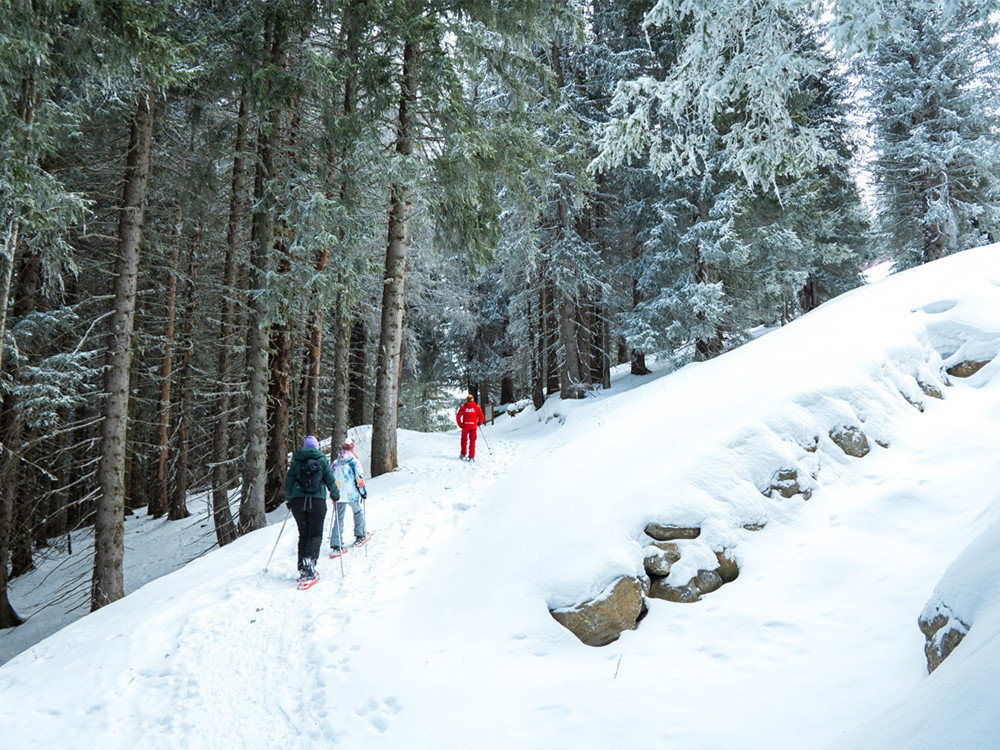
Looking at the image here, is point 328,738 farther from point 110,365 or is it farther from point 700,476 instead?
point 110,365

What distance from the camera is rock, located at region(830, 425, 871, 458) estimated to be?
637 centimetres

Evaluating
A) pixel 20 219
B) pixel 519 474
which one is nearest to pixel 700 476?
pixel 519 474

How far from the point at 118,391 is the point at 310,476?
4.00 m

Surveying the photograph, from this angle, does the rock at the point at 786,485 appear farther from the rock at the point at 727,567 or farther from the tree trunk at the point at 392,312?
the tree trunk at the point at 392,312

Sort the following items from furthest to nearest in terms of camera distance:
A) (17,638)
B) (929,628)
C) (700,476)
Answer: (17,638), (700,476), (929,628)

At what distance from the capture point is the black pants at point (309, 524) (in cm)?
650

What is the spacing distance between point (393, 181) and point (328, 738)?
786 centimetres

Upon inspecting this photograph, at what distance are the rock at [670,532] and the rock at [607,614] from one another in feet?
2.02

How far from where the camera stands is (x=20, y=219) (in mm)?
6199

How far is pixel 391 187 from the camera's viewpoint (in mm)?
9773

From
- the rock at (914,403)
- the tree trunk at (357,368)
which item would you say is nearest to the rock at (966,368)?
the rock at (914,403)

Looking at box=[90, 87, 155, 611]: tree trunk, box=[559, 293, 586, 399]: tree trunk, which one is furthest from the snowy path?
box=[559, 293, 586, 399]: tree trunk

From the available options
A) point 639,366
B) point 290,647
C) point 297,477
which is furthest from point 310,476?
point 639,366

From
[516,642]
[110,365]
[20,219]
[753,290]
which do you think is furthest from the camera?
[753,290]
